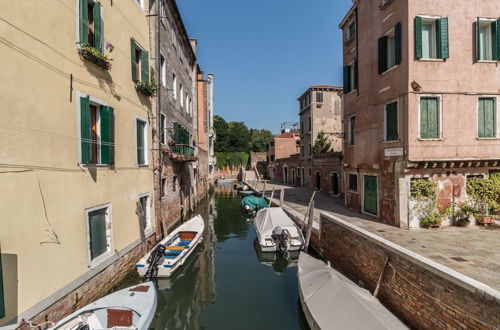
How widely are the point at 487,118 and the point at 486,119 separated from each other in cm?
6

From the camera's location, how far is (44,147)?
5.00 m

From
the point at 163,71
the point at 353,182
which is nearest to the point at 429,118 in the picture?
the point at 353,182

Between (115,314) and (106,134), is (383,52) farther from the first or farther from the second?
(115,314)

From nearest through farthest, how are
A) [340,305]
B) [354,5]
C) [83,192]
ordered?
[340,305]
[83,192]
[354,5]

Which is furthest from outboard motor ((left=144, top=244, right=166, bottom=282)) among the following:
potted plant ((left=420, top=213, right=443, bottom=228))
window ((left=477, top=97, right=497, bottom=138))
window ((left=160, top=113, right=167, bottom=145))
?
window ((left=477, top=97, right=497, bottom=138))

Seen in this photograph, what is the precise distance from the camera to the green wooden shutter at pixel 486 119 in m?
8.98

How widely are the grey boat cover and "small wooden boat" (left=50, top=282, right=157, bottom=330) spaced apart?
3378 mm

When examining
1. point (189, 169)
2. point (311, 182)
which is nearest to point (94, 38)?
point (189, 169)

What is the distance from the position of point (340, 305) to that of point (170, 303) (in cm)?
450

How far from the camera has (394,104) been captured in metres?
9.47

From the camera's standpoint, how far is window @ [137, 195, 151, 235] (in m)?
9.22

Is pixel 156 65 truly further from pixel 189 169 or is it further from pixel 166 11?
pixel 189 169

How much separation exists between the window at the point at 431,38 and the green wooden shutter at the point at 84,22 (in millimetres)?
9696

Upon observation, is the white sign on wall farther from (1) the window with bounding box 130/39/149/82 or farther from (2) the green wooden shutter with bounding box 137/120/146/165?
(1) the window with bounding box 130/39/149/82
